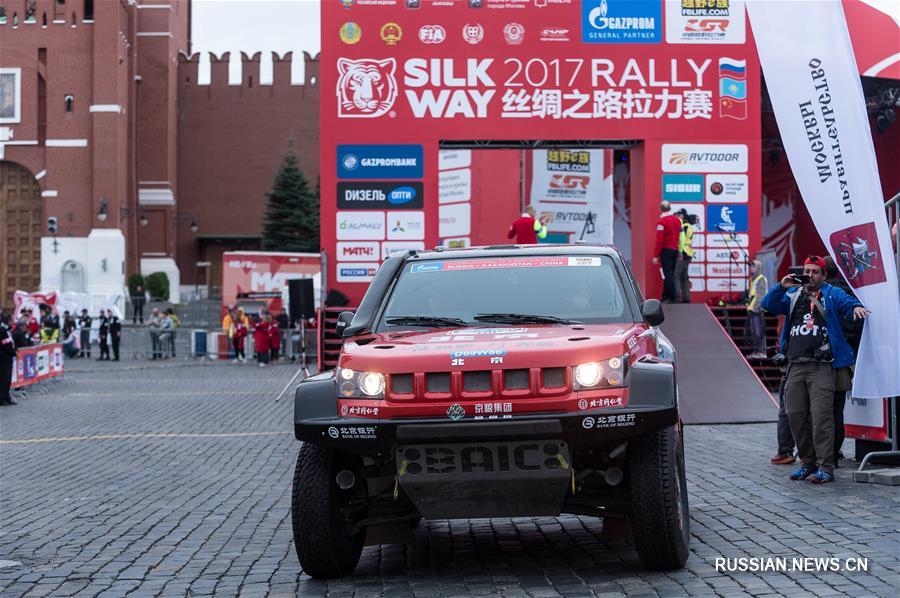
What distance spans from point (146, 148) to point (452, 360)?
76.4m

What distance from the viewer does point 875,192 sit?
413 inches

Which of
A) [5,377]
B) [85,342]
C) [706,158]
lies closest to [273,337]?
[85,342]

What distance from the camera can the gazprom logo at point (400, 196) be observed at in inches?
903

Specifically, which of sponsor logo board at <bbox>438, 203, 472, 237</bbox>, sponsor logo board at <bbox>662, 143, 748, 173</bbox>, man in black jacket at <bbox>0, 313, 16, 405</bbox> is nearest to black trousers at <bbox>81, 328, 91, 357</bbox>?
man in black jacket at <bbox>0, 313, 16, 405</bbox>

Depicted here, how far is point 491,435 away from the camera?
6402mm

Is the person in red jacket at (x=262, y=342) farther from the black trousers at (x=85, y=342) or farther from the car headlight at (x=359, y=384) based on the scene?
the car headlight at (x=359, y=384)

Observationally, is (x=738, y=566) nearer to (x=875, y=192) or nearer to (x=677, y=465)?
(x=677, y=465)

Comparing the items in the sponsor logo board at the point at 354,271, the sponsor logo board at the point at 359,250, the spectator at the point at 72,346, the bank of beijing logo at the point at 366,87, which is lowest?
the spectator at the point at 72,346

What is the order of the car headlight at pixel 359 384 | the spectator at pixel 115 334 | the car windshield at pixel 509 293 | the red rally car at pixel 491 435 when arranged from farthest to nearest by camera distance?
the spectator at pixel 115 334 < the car windshield at pixel 509 293 < the car headlight at pixel 359 384 < the red rally car at pixel 491 435

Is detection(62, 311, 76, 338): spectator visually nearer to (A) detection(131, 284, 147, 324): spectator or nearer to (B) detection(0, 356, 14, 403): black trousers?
(A) detection(131, 284, 147, 324): spectator

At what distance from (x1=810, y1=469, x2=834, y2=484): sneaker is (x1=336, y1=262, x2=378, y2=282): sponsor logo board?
13492mm

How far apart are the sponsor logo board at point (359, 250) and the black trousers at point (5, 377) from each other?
23.3 feet

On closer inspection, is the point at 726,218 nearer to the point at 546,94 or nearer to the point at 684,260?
the point at 684,260

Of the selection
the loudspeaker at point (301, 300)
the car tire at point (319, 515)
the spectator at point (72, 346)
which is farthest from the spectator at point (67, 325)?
the car tire at point (319, 515)
